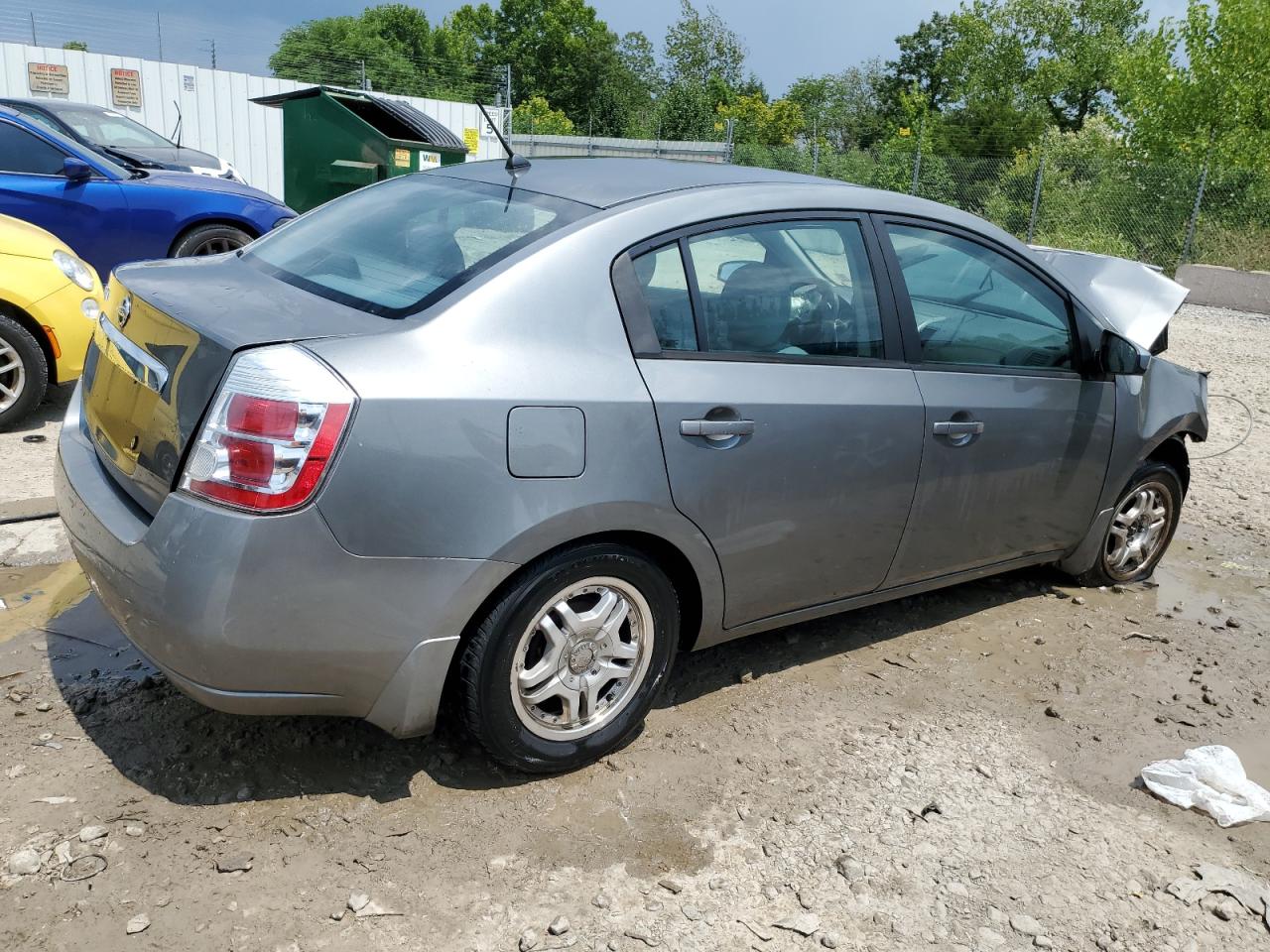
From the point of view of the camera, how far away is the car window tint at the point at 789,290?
3.18 metres

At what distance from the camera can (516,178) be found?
3443 millimetres

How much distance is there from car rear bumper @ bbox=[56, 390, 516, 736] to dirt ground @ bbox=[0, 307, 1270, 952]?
388 mm

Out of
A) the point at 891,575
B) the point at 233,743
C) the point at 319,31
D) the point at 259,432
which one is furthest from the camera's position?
the point at 319,31

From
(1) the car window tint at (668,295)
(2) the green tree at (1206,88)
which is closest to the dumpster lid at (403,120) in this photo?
(1) the car window tint at (668,295)

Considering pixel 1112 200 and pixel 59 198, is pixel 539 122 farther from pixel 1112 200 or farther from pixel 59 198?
pixel 59 198

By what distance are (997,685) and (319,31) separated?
375 feet

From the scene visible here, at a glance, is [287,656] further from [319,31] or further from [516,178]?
[319,31]

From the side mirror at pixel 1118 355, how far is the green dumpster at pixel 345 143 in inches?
371

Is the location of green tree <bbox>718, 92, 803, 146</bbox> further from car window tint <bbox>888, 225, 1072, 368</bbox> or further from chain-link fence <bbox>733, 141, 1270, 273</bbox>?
car window tint <bbox>888, 225, 1072, 368</bbox>

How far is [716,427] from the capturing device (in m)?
3.03

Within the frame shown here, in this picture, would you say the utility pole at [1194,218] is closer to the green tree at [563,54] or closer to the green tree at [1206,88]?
the green tree at [1206,88]

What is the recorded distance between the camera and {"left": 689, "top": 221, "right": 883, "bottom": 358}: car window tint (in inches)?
125

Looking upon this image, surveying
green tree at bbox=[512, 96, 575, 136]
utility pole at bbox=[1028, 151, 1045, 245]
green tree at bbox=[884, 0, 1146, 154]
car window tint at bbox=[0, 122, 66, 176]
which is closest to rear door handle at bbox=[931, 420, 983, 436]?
car window tint at bbox=[0, 122, 66, 176]

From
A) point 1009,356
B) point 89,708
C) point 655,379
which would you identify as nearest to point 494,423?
point 655,379
